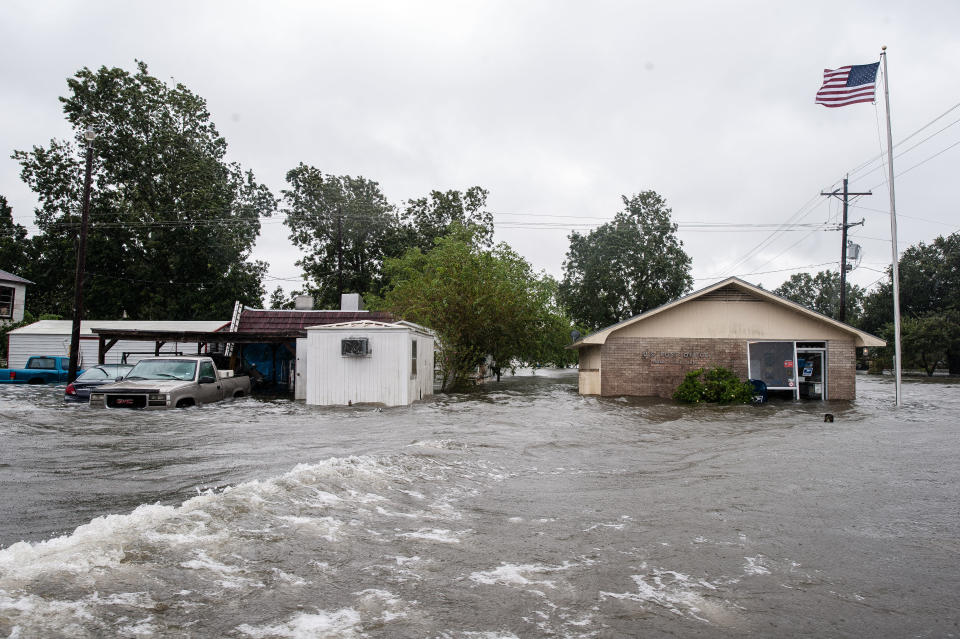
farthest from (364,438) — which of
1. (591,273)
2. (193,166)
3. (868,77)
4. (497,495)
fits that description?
(591,273)

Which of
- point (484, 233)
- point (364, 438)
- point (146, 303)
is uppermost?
point (484, 233)

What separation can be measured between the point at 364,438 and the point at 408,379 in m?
6.93

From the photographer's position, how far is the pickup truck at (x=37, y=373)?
26.5 metres

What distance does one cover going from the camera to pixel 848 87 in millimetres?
17891

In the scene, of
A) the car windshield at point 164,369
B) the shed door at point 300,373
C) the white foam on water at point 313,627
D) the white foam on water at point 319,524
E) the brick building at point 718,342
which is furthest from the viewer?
the brick building at point 718,342

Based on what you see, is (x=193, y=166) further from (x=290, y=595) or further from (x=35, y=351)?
(x=290, y=595)

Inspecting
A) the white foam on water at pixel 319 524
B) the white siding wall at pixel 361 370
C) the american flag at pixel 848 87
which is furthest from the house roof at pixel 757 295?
the white foam on water at pixel 319 524

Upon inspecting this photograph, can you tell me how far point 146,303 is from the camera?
133 ft

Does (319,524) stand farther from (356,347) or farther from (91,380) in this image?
(91,380)

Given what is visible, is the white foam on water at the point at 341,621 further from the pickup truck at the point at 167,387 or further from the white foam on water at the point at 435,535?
the pickup truck at the point at 167,387

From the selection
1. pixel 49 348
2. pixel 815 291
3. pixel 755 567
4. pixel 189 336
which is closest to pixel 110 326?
pixel 49 348

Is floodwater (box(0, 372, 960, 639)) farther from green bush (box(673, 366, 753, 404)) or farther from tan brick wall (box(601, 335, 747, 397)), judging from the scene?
tan brick wall (box(601, 335, 747, 397))

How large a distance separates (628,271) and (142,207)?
3256cm

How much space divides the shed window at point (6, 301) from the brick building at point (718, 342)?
127 ft
